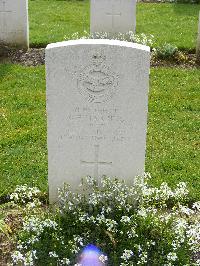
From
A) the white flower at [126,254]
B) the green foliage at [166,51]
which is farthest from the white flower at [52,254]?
the green foliage at [166,51]

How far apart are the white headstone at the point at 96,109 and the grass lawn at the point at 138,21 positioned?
5.92 m

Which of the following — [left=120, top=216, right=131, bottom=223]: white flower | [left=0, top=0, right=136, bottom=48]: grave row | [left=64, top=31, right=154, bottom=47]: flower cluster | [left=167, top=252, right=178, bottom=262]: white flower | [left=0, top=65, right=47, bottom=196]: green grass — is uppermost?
[left=0, top=0, right=136, bottom=48]: grave row

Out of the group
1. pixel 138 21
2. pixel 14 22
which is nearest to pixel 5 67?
pixel 14 22

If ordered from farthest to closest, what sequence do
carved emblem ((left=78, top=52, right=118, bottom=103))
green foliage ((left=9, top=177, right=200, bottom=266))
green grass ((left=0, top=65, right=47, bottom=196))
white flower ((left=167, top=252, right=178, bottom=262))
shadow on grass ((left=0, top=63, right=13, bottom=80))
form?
shadow on grass ((left=0, top=63, right=13, bottom=80)), green grass ((left=0, top=65, right=47, bottom=196)), carved emblem ((left=78, top=52, right=118, bottom=103)), green foliage ((left=9, top=177, right=200, bottom=266)), white flower ((left=167, top=252, right=178, bottom=262))

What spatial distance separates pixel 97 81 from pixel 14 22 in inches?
234

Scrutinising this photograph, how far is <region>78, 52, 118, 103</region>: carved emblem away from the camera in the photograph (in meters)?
4.48

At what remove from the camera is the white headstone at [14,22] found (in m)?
9.84

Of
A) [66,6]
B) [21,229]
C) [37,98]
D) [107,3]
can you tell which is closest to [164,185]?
[21,229]

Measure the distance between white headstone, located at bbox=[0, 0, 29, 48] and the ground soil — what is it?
9.6 inches

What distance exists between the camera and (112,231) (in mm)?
4488

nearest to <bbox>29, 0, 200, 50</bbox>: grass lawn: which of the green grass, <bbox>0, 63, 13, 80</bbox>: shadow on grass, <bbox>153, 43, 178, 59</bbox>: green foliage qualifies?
<bbox>153, 43, 178, 59</bbox>: green foliage

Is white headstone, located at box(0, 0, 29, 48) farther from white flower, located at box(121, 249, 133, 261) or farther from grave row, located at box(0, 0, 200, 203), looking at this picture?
white flower, located at box(121, 249, 133, 261)

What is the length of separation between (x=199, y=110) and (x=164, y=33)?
4145 mm

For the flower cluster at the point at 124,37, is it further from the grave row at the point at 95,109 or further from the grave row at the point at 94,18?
the grave row at the point at 95,109
